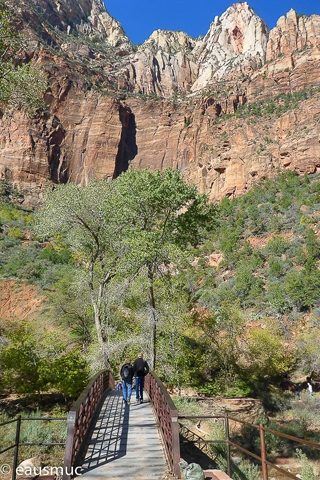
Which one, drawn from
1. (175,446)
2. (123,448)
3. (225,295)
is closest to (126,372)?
(123,448)

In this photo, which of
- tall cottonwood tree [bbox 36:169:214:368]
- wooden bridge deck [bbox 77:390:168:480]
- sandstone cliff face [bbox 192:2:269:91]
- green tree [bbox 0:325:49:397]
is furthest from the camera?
sandstone cliff face [bbox 192:2:269:91]

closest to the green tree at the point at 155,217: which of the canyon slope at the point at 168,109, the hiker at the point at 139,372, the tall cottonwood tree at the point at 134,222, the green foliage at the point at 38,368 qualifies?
the tall cottonwood tree at the point at 134,222

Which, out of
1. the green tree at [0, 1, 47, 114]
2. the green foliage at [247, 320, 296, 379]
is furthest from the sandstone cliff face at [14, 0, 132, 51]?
the green foliage at [247, 320, 296, 379]

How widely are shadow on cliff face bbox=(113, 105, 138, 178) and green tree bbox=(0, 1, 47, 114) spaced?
76001mm

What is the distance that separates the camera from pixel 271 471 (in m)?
10.1

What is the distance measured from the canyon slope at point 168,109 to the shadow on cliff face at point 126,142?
0.33 metres

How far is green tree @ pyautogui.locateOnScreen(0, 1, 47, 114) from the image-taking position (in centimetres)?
848

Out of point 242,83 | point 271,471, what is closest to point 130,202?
point 271,471

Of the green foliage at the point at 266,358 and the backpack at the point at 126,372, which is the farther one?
the green foliage at the point at 266,358

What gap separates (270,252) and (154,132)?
2500 inches

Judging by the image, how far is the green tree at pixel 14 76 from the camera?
848 centimetres

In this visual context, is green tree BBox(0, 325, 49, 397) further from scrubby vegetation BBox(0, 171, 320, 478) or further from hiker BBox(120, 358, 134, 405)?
hiker BBox(120, 358, 134, 405)

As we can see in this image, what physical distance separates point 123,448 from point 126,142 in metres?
91.2

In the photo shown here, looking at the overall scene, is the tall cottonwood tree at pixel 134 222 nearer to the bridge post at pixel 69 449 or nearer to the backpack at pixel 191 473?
the bridge post at pixel 69 449
